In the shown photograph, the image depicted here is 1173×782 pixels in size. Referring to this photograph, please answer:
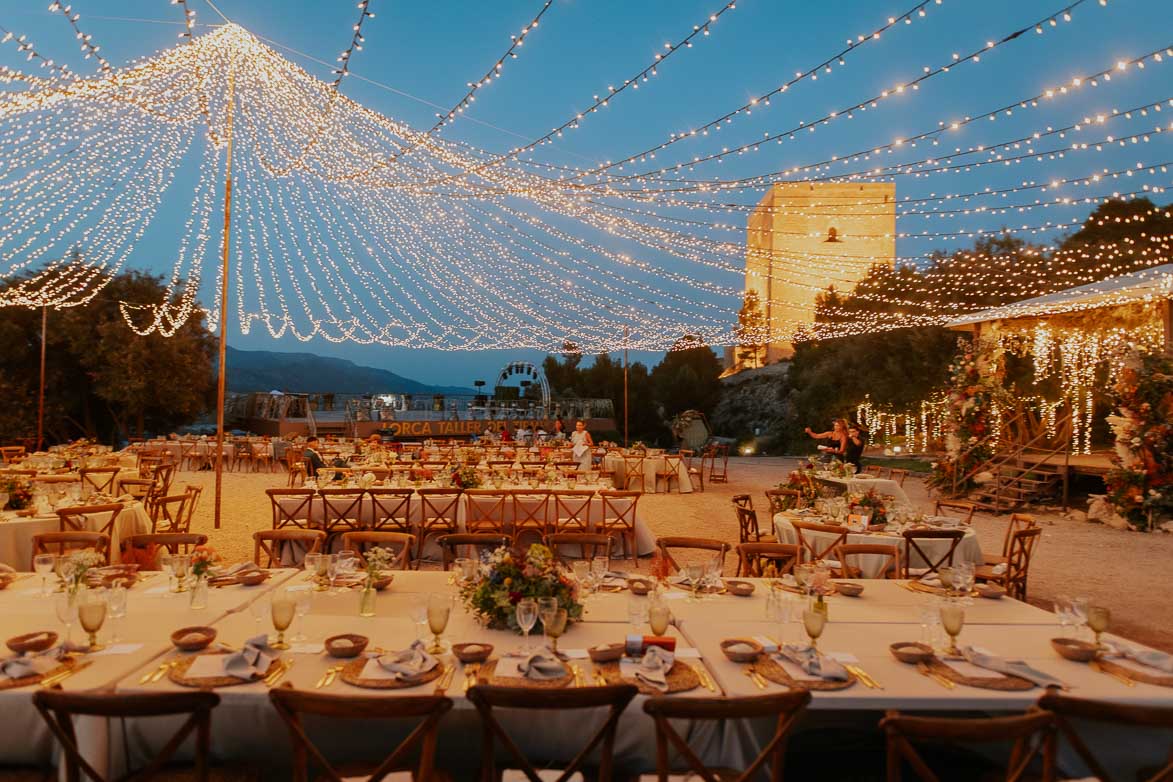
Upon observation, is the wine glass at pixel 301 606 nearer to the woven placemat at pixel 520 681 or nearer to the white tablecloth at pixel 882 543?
the woven placemat at pixel 520 681

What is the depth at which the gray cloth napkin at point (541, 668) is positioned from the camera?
8.63ft

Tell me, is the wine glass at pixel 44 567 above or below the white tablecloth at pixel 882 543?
above

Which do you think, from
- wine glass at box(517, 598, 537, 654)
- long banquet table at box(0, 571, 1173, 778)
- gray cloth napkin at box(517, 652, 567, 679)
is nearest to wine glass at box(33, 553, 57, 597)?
long banquet table at box(0, 571, 1173, 778)

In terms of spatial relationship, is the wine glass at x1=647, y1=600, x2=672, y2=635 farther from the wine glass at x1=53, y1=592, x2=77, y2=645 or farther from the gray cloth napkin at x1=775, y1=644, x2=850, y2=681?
the wine glass at x1=53, y1=592, x2=77, y2=645

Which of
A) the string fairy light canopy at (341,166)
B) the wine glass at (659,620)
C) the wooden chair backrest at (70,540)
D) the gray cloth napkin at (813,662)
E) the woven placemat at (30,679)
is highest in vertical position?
the string fairy light canopy at (341,166)

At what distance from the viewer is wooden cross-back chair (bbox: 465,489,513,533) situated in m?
7.75

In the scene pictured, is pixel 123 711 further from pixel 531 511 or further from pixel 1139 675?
pixel 531 511

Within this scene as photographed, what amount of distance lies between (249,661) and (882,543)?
4.60m

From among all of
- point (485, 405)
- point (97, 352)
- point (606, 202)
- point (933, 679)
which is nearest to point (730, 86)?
point (606, 202)

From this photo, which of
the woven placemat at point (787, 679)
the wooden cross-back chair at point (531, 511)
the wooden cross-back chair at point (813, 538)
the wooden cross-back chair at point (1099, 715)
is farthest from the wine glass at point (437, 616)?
the wooden cross-back chair at point (531, 511)

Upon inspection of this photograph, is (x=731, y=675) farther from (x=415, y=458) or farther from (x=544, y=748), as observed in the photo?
(x=415, y=458)

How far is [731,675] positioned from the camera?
2709 mm

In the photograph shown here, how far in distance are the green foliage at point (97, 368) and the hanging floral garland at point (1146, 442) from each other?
845 inches

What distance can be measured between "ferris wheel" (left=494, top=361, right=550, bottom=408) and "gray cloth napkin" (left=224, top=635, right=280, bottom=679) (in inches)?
1050
